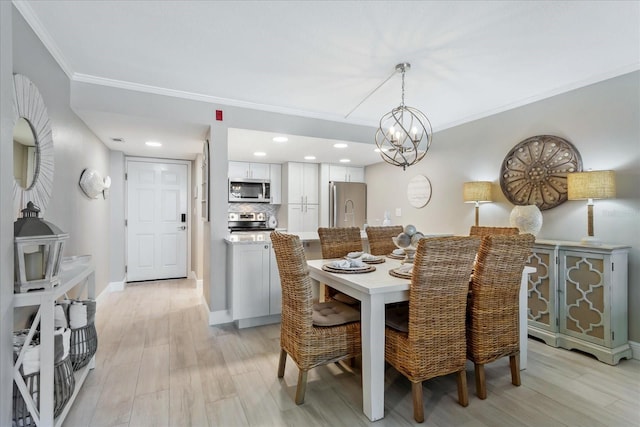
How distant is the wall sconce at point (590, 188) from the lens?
2516 millimetres

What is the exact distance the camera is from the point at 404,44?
2.23 meters

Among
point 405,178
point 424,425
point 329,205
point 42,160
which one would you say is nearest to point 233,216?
point 329,205

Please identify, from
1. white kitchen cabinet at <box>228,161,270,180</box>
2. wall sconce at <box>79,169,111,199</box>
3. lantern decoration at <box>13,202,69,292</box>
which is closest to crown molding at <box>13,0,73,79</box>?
wall sconce at <box>79,169,111,199</box>

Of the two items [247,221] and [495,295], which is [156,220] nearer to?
[247,221]

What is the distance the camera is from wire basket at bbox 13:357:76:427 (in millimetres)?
1458

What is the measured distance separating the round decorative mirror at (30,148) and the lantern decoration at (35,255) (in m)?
0.37

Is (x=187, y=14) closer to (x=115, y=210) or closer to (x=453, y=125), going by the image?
(x=453, y=125)

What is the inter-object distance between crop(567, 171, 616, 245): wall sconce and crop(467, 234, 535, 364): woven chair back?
1.16m

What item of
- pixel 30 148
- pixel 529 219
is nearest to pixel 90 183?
pixel 30 148

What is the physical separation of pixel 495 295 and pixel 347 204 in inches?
146

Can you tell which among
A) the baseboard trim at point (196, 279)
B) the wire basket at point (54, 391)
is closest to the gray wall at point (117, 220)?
the baseboard trim at point (196, 279)

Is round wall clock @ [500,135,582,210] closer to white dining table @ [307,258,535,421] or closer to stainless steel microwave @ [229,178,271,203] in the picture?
white dining table @ [307,258,535,421]

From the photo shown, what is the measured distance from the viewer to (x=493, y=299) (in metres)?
1.92

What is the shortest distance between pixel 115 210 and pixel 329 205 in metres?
3.37
